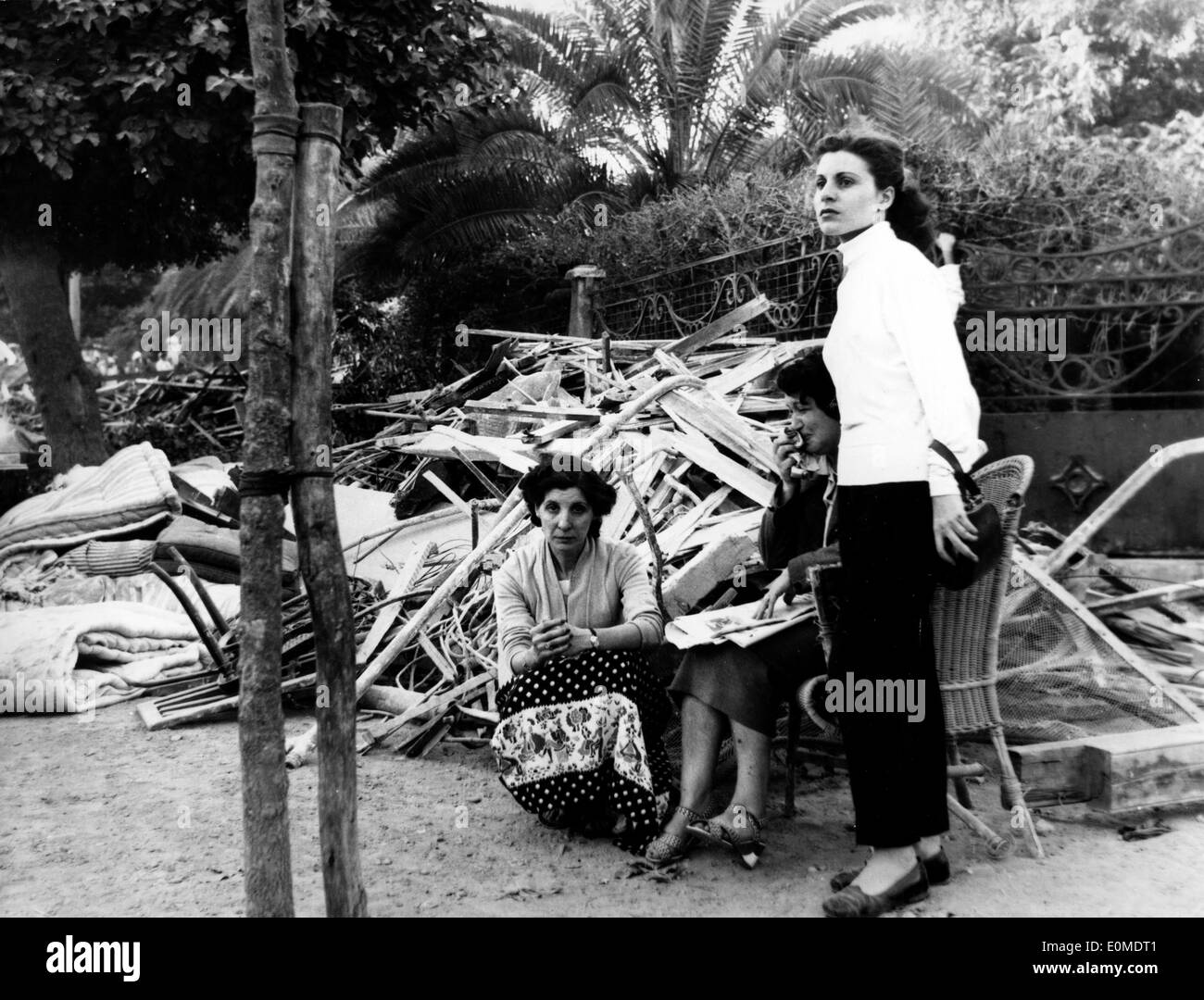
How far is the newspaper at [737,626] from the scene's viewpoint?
3502mm

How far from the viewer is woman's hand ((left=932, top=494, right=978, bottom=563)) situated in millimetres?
2949

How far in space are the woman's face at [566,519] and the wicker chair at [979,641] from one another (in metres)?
0.89

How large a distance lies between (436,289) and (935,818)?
34.8ft

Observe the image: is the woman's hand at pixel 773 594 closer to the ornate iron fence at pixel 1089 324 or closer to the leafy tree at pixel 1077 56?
the ornate iron fence at pixel 1089 324

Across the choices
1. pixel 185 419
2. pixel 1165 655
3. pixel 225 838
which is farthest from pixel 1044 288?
pixel 185 419

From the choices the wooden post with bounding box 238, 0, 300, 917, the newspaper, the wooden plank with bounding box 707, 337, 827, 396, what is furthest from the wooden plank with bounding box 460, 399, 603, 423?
the wooden post with bounding box 238, 0, 300, 917

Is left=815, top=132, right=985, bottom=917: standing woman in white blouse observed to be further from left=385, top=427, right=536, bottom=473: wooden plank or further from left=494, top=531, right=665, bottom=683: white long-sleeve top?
left=385, top=427, right=536, bottom=473: wooden plank

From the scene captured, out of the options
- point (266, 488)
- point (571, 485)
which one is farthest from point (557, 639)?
point (266, 488)

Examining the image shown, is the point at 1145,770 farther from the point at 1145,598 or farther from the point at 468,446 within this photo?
the point at 468,446

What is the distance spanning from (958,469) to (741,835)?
1288 mm

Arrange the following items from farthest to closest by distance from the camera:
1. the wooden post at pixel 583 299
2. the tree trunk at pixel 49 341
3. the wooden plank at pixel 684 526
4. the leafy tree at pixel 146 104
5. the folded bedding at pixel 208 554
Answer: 1. the wooden post at pixel 583 299
2. the tree trunk at pixel 49 341
3. the folded bedding at pixel 208 554
4. the leafy tree at pixel 146 104
5. the wooden plank at pixel 684 526

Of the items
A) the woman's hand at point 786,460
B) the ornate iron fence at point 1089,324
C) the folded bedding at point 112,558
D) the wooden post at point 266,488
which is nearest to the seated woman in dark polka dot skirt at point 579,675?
the woman's hand at point 786,460

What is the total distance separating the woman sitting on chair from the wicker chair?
0.12 meters

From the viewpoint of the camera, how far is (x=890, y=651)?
10.2 feet
